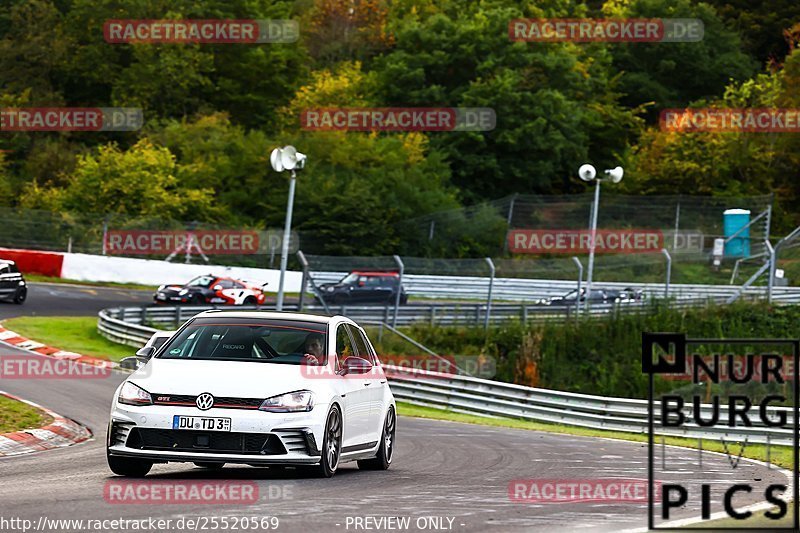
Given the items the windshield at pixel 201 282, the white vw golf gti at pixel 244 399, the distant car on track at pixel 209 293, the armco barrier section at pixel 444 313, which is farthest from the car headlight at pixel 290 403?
the windshield at pixel 201 282

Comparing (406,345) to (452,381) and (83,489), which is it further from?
(83,489)

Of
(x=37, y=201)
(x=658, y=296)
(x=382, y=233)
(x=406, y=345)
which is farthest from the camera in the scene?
(x=37, y=201)

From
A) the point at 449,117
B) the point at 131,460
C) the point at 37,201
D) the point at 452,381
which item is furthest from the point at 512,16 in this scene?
the point at 131,460

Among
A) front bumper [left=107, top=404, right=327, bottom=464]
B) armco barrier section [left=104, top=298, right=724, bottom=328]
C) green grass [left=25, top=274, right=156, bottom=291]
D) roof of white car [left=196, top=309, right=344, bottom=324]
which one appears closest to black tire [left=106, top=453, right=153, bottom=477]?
front bumper [left=107, top=404, right=327, bottom=464]

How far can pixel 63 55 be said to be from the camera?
81.4 m

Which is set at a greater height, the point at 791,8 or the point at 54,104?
the point at 791,8

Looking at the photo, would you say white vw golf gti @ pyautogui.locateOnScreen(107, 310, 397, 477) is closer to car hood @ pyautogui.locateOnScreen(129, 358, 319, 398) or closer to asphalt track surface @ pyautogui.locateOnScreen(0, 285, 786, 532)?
car hood @ pyautogui.locateOnScreen(129, 358, 319, 398)

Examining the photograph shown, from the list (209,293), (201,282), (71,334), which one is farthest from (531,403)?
(201,282)

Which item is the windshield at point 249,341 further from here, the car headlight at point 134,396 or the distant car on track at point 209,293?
the distant car on track at point 209,293

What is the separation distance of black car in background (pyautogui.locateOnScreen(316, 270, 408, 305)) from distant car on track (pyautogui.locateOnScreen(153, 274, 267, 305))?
5.05 meters

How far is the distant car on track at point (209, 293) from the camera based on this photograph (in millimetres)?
42438

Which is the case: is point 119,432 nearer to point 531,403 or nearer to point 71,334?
point 531,403

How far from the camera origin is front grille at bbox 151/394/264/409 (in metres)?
10.8

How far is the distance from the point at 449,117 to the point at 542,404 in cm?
4573
